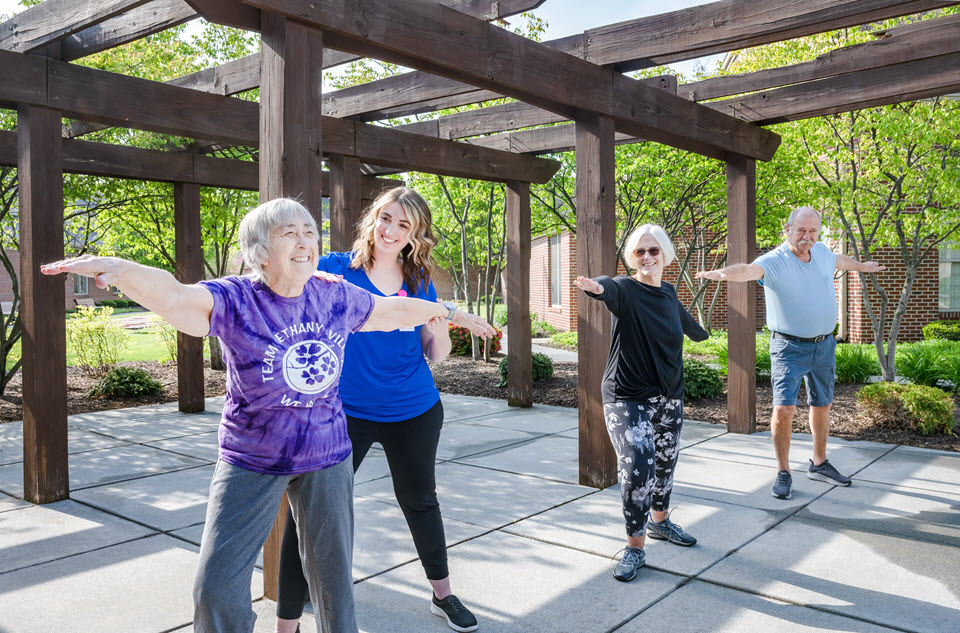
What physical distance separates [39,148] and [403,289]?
3510 millimetres

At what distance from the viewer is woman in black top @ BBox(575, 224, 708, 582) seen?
355 cm

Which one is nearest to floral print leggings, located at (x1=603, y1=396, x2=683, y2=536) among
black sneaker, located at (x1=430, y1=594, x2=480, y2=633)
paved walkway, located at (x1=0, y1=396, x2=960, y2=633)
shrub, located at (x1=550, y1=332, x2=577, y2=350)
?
paved walkway, located at (x1=0, y1=396, x2=960, y2=633)

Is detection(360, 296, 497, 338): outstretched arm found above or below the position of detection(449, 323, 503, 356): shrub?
above

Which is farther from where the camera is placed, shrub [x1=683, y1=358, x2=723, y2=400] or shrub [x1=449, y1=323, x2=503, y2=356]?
shrub [x1=449, y1=323, x2=503, y2=356]

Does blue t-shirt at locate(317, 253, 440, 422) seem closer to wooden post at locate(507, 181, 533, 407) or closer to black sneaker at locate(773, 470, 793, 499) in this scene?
black sneaker at locate(773, 470, 793, 499)

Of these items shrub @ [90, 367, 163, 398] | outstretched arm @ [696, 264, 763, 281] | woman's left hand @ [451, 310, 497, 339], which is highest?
outstretched arm @ [696, 264, 763, 281]

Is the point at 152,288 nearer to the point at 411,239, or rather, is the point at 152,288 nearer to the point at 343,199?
the point at 411,239

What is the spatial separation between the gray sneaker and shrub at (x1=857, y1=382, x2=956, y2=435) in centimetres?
436

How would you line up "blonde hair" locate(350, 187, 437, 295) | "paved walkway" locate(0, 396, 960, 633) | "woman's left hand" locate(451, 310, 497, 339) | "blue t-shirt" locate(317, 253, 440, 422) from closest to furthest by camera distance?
"woman's left hand" locate(451, 310, 497, 339), "blue t-shirt" locate(317, 253, 440, 422), "blonde hair" locate(350, 187, 437, 295), "paved walkway" locate(0, 396, 960, 633)

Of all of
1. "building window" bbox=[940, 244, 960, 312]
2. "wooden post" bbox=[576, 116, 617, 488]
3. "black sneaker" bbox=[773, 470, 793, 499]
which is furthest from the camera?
"building window" bbox=[940, 244, 960, 312]

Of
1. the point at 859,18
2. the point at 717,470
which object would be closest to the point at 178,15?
the point at 859,18

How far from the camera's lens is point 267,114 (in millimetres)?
3309

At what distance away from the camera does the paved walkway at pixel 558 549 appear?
10.3ft

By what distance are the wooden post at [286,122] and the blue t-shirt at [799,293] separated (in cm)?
311
